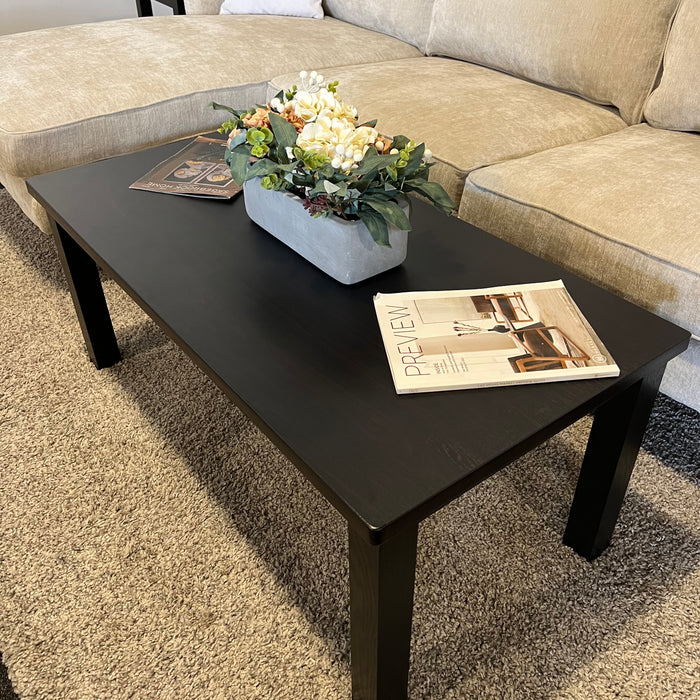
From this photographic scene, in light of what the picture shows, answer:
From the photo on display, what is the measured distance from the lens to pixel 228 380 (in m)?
0.93

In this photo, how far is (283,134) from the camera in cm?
108

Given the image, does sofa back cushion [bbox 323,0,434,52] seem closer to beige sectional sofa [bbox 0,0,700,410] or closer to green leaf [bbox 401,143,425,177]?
beige sectional sofa [bbox 0,0,700,410]

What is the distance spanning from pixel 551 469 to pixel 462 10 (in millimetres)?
1443

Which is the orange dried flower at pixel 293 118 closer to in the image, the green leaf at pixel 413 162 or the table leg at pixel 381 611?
the green leaf at pixel 413 162

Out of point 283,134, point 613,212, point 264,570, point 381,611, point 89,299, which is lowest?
point 264,570

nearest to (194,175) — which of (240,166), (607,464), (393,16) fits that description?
(240,166)

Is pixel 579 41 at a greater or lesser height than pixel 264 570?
greater

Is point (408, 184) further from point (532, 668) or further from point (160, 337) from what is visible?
point (160, 337)

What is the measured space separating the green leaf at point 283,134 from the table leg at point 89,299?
638 millimetres

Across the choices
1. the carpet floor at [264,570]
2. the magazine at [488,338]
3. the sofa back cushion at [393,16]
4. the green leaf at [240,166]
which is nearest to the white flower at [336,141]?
the green leaf at [240,166]

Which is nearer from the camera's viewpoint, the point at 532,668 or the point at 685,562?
the point at 532,668

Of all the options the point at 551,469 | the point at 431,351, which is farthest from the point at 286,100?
the point at 551,469

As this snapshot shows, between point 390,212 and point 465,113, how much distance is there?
0.85 m

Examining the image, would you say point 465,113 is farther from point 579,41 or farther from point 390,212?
point 390,212
